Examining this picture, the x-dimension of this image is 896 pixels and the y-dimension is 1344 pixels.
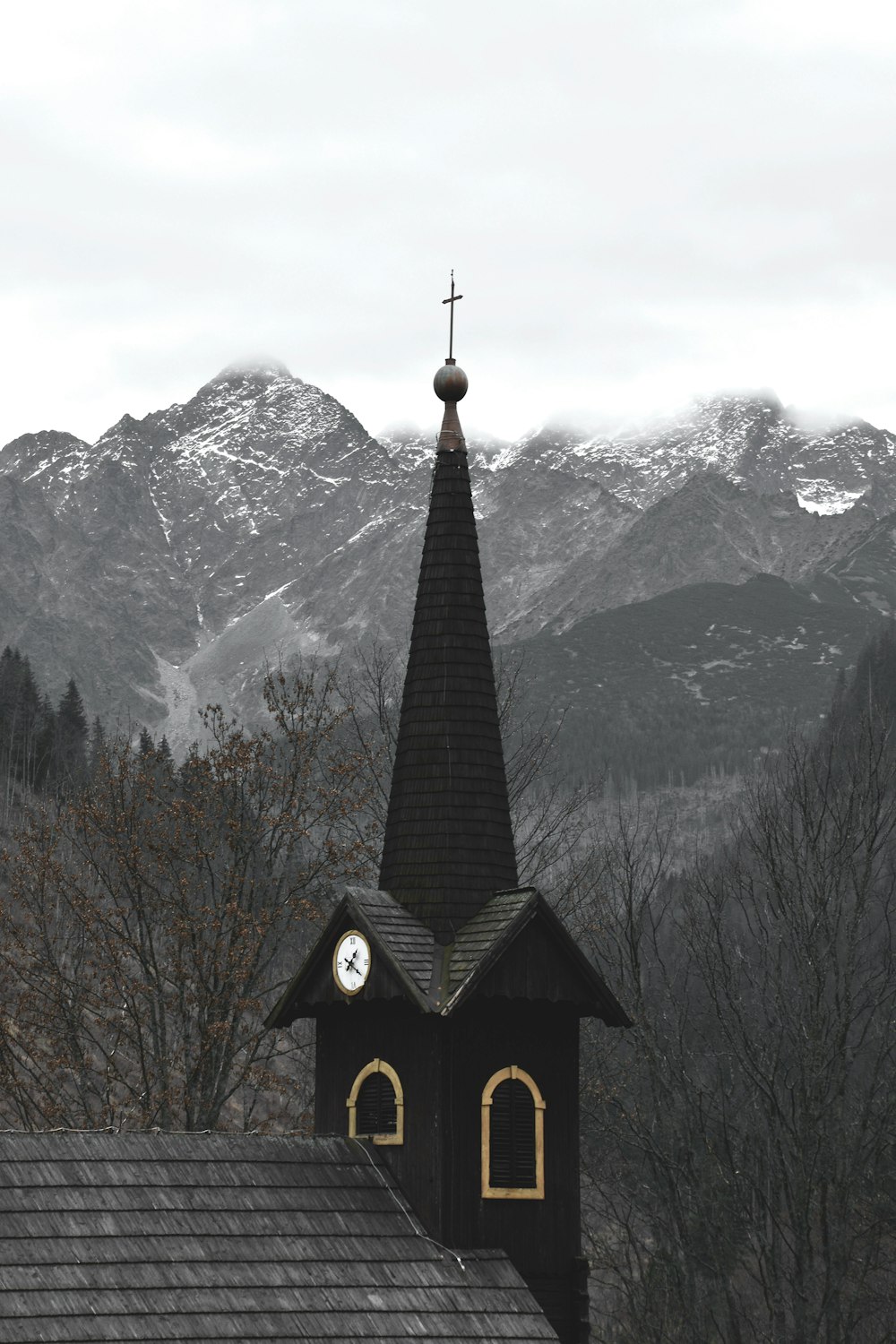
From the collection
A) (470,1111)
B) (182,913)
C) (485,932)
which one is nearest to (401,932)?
(485,932)

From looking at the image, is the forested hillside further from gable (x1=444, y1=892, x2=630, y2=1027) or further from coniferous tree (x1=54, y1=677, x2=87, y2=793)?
coniferous tree (x1=54, y1=677, x2=87, y2=793)

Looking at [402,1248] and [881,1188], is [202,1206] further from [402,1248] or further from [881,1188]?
[881,1188]

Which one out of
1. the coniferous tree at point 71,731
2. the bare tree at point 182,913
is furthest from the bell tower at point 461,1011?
the coniferous tree at point 71,731

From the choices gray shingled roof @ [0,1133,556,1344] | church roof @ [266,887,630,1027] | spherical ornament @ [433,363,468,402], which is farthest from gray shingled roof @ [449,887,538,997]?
spherical ornament @ [433,363,468,402]

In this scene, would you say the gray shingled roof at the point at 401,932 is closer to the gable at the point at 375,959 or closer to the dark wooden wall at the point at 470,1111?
the gable at the point at 375,959

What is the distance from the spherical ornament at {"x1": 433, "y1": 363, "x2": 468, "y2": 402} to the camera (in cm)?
2900

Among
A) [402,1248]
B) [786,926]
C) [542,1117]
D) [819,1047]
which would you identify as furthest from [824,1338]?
[402,1248]

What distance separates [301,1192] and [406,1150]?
2.07 meters

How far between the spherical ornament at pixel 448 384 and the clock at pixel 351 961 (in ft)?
28.2

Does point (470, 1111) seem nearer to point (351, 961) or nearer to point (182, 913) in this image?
point (351, 961)

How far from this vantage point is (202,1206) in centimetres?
2253

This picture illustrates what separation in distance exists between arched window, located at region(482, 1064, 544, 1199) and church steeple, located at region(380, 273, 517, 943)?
225 centimetres

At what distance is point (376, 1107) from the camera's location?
85.0 feet

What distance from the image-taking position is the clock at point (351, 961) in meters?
26.0
